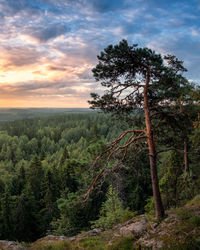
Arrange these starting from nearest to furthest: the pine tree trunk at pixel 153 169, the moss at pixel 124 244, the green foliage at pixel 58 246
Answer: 1. the moss at pixel 124 244
2. the green foliage at pixel 58 246
3. the pine tree trunk at pixel 153 169

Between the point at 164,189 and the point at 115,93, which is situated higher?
the point at 115,93

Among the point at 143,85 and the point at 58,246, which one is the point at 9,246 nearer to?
the point at 58,246

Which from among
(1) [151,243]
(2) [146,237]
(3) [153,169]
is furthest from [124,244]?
(3) [153,169]

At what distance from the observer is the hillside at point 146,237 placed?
588cm

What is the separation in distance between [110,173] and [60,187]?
3156 cm

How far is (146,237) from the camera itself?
21.8 feet

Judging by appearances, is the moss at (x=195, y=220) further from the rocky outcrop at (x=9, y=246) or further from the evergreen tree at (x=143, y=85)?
the rocky outcrop at (x=9, y=246)

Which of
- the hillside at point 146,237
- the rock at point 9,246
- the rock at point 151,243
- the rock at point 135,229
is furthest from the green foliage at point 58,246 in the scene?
the rock at point 151,243

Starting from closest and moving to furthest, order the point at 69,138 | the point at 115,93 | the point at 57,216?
the point at 115,93 < the point at 57,216 < the point at 69,138

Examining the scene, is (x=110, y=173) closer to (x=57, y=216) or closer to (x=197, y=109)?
(x=197, y=109)

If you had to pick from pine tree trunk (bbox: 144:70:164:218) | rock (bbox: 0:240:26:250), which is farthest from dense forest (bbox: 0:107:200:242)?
rock (bbox: 0:240:26:250)

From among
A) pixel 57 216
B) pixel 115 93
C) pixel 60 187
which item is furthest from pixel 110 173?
pixel 60 187

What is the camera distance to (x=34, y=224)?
109 feet

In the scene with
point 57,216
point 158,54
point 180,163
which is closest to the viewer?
point 158,54
